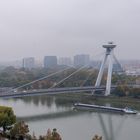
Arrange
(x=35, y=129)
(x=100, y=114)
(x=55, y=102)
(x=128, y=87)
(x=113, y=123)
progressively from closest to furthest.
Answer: (x=35, y=129) → (x=113, y=123) → (x=100, y=114) → (x=55, y=102) → (x=128, y=87)

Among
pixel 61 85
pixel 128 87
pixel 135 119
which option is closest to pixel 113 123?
pixel 135 119

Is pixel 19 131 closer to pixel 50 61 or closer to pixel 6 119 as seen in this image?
pixel 6 119

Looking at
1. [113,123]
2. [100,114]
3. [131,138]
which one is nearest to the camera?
[131,138]

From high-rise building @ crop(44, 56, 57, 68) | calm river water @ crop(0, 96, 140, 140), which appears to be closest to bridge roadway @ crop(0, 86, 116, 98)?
A: calm river water @ crop(0, 96, 140, 140)

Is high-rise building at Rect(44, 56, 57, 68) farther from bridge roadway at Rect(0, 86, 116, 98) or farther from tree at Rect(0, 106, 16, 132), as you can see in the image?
tree at Rect(0, 106, 16, 132)

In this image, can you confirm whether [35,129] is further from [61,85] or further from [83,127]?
[61,85]

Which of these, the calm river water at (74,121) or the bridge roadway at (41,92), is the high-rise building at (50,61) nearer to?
the bridge roadway at (41,92)

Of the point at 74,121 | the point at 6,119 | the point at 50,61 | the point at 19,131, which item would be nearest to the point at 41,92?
the point at 74,121

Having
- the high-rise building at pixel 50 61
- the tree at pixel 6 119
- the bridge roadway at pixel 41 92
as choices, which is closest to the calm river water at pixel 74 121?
the bridge roadway at pixel 41 92
